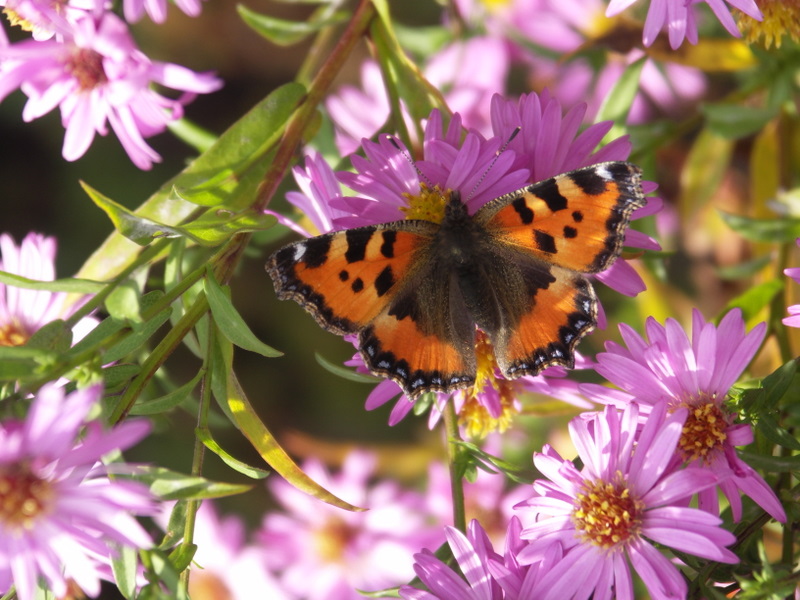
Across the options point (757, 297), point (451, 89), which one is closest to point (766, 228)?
point (757, 297)

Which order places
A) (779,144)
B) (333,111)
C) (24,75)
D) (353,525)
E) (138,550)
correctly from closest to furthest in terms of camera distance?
(138,550), (24,75), (779,144), (333,111), (353,525)

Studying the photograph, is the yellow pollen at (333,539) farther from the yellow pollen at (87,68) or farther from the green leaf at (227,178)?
the yellow pollen at (87,68)

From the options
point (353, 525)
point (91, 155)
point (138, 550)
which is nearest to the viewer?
point (138, 550)

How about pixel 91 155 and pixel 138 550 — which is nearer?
pixel 138 550

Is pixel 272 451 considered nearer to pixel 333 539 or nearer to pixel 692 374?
pixel 692 374

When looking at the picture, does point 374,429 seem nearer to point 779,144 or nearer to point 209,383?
point 779,144

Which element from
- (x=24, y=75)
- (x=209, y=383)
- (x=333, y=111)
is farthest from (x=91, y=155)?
(x=209, y=383)
